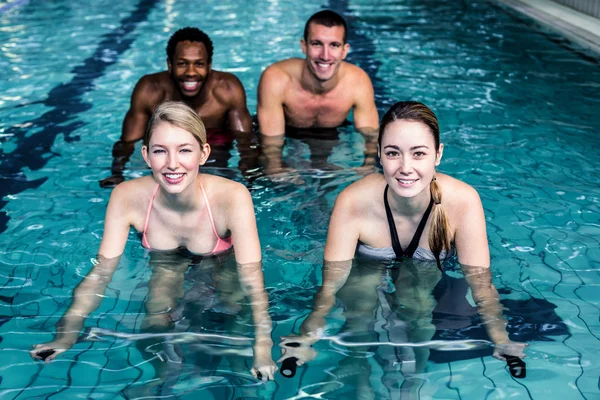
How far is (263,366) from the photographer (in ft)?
8.44

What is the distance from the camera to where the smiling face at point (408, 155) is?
284 centimetres

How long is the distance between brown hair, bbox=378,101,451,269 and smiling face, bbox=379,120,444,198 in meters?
0.02

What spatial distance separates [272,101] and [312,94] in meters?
0.30

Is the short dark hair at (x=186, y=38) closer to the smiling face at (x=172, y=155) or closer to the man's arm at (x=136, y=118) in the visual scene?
the man's arm at (x=136, y=118)

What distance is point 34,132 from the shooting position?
5824mm

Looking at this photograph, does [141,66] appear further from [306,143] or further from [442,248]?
[442,248]

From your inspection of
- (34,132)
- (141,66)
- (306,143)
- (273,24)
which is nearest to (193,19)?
(273,24)

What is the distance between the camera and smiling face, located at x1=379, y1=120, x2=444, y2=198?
2.84m

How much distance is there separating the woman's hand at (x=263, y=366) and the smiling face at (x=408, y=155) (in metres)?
0.86

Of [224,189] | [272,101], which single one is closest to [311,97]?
[272,101]

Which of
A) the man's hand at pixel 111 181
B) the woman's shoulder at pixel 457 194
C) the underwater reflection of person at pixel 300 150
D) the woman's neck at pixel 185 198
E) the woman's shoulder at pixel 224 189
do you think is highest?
the woman's shoulder at pixel 457 194

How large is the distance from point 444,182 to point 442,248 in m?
0.29

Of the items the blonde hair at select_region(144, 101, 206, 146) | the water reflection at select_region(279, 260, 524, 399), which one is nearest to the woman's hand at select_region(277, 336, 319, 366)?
the water reflection at select_region(279, 260, 524, 399)

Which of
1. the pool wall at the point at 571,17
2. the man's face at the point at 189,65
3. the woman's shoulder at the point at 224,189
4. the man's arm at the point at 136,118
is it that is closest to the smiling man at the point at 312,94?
the man's face at the point at 189,65
